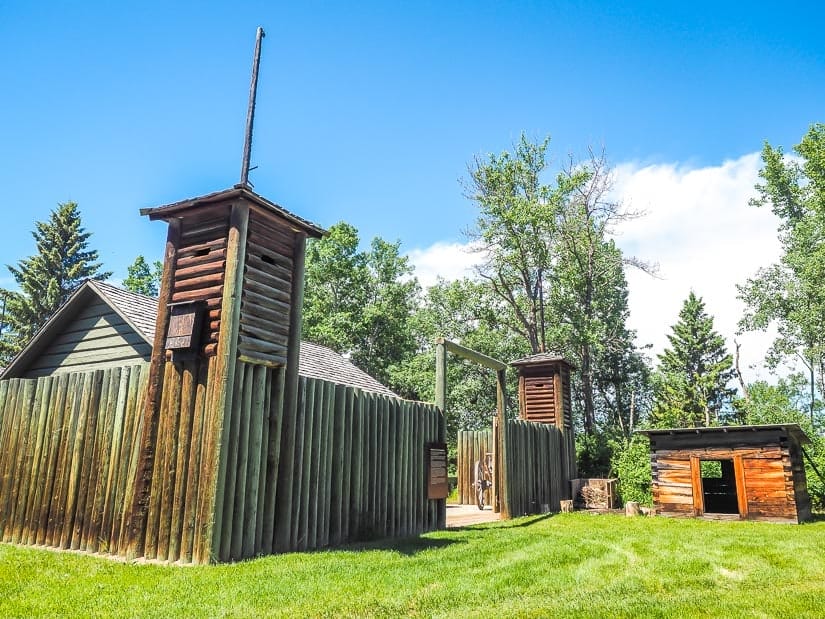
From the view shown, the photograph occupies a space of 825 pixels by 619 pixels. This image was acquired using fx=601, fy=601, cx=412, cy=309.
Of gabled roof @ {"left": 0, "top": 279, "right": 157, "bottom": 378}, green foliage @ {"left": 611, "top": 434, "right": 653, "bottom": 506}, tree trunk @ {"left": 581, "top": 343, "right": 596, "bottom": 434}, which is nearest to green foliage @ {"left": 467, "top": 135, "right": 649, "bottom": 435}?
tree trunk @ {"left": 581, "top": 343, "right": 596, "bottom": 434}

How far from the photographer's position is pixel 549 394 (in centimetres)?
2042

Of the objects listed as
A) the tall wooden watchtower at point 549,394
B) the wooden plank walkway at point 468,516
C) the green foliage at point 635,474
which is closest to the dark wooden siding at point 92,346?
the wooden plank walkway at point 468,516

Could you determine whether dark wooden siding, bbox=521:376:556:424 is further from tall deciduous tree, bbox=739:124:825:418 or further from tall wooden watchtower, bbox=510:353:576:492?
tall deciduous tree, bbox=739:124:825:418

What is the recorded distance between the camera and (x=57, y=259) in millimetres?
36688

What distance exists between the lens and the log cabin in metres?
14.7

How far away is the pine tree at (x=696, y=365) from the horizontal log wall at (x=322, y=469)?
97.2 feet

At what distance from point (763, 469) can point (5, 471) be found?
16.2m

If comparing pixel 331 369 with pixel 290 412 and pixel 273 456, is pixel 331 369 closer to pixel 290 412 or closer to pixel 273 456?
pixel 290 412

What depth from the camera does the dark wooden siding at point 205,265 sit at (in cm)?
798

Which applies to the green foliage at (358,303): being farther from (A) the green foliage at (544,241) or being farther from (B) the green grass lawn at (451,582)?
(B) the green grass lawn at (451,582)

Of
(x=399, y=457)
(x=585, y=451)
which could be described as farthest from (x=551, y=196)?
(x=399, y=457)

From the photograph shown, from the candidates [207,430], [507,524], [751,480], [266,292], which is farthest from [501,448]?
[207,430]

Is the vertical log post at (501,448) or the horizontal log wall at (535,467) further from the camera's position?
the horizontal log wall at (535,467)

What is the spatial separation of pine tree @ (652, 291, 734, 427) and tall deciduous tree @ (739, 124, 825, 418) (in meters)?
4.20
